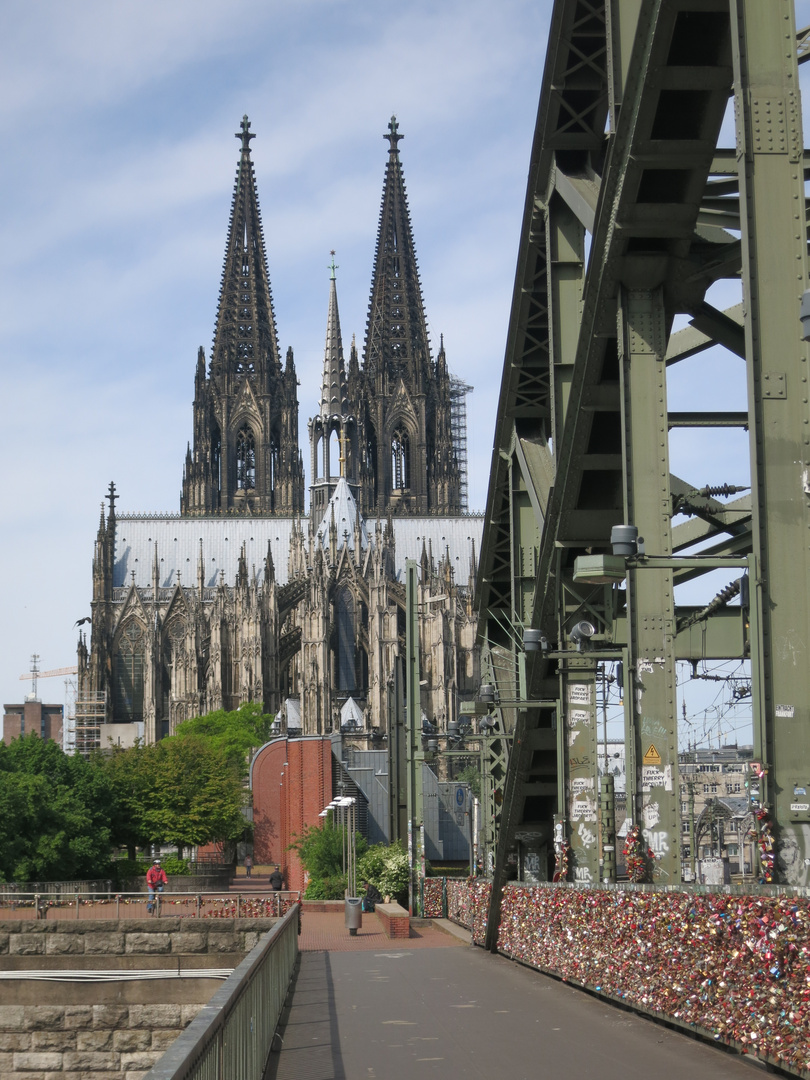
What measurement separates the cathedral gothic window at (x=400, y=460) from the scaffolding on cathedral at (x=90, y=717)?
96.4 feet

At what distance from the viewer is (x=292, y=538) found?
10856cm

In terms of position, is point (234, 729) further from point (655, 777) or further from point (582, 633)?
point (655, 777)

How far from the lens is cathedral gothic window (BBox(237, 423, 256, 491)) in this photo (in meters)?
120

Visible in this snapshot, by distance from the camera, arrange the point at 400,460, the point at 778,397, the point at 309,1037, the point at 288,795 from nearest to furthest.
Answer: the point at 778,397 < the point at 309,1037 < the point at 288,795 < the point at 400,460

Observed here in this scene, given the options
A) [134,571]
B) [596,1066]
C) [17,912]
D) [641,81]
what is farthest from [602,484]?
[134,571]

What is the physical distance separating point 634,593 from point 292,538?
318 feet

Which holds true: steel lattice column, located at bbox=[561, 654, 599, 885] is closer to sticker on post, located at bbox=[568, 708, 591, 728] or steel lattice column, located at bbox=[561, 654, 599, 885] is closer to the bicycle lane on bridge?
sticker on post, located at bbox=[568, 708, 591, 728]

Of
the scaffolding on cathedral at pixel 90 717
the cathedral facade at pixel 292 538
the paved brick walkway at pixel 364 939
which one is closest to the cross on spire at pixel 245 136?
the cathedral facade at pixel 292 538

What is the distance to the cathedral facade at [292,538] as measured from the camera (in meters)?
101

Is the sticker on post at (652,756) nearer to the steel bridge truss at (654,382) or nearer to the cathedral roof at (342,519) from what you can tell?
A: the steel bridge truss at (654,382)

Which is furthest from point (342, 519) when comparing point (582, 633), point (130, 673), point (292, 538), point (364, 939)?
point (582, 633)

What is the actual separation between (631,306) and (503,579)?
33.0ft

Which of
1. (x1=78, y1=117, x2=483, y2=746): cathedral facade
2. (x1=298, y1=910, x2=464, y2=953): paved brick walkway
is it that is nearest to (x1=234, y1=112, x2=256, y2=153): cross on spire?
(x1=78, y1=117, x2=483, y2=746): cathedral facade

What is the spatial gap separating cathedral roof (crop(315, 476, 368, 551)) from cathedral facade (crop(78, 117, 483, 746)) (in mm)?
164
